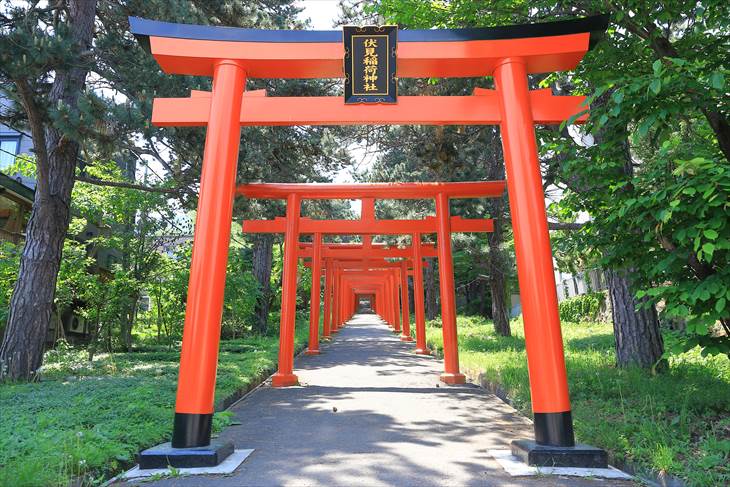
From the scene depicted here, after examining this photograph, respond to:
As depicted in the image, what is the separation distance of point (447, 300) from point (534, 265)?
5.00 metres

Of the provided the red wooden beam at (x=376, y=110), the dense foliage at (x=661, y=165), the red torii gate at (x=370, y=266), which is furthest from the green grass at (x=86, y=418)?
the red torii gate at (x=370, y=266)

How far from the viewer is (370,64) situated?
507 cm

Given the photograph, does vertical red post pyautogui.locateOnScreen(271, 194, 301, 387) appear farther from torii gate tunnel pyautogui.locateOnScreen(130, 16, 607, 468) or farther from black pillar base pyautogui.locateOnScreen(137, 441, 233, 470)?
black pillar base pyautogui.locateOnScreen(137, 441, 233, 470)

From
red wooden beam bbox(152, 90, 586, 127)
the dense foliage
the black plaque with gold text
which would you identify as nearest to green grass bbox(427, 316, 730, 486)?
the dense foliage

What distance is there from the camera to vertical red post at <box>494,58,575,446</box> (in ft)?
14.2

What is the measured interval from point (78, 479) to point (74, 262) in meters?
8.80

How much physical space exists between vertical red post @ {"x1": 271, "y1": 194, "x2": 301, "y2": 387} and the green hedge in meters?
13.1

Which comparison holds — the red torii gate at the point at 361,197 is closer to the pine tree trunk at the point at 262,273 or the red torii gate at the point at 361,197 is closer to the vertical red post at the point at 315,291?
the vertical red post at the point at 315,291

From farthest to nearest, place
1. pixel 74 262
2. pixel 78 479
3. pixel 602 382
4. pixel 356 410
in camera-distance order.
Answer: pixel 74 262 < pixel 356 410 < pixel 602 382 < pixel 78 479

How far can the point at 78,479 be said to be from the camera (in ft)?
11.6

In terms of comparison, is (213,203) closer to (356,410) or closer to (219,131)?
(219,131)

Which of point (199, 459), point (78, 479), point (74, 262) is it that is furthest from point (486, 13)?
point (74, 262)

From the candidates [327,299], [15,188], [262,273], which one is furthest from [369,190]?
[327,299]

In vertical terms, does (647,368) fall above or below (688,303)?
below
